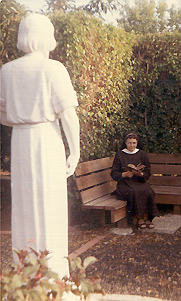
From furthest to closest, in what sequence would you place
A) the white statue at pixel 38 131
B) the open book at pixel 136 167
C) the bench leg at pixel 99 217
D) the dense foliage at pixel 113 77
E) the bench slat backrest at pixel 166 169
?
the bench slat backrest at pixel 166 169, the bench leg at pixel 99 217, the open book at pixel 136 167, the dense foliage at pixel 113 77, the white statue at pixel 38 131

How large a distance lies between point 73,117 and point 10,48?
335cm

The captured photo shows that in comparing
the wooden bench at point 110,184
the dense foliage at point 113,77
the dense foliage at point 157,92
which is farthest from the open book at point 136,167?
the dense foliage at point 157,92

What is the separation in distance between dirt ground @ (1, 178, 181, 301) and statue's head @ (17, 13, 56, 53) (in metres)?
2.32

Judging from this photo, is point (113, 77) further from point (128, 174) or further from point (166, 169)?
point (166, 169)

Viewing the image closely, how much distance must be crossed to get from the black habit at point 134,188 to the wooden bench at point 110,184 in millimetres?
140

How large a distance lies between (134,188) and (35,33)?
3351 mm

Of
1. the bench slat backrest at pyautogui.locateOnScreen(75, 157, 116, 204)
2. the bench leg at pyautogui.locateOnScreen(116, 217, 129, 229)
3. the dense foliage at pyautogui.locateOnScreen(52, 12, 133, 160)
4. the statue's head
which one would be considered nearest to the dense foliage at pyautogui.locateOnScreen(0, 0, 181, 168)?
the dense foliage at pyautogui.locateOnScreen(52, 12, 133, 160)

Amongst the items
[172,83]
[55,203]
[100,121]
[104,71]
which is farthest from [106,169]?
[55,203]

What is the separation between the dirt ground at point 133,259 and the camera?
11.7 feet

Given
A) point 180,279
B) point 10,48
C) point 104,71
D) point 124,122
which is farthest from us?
point 124,122

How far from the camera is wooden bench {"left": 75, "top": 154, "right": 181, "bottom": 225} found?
523 cm

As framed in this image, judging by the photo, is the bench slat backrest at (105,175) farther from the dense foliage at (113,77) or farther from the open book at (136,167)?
the open book at (136,167)

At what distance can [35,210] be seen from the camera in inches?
104

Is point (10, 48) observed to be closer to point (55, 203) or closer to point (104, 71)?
point (104, 71)
